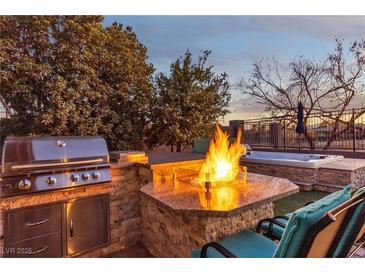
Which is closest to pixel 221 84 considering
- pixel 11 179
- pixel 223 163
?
pixel 223 163

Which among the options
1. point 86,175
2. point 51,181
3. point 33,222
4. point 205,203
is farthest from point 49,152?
point 205,203

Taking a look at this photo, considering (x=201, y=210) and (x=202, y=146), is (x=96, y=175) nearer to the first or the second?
(x=201, y=210)

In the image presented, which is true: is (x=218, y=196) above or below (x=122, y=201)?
→ above

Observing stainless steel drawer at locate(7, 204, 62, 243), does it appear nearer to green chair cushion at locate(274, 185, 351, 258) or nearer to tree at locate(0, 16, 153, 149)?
green chair cushion at locate(274, 185, 351, 258)

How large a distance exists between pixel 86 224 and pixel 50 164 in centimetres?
87

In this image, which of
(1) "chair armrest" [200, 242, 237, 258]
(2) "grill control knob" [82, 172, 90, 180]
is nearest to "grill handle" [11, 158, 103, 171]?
(2) "grill control knob" [82, 172, 90, 180]

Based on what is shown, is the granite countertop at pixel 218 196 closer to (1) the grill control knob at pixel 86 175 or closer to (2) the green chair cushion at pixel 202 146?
(1) the grill control knob at pixel 86 175

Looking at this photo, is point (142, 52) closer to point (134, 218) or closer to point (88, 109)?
point (88, 109)

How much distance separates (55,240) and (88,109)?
323 cm

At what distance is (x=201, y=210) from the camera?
69.4 inches

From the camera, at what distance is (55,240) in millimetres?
2578

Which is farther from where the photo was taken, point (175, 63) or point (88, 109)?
point (175, 63)
